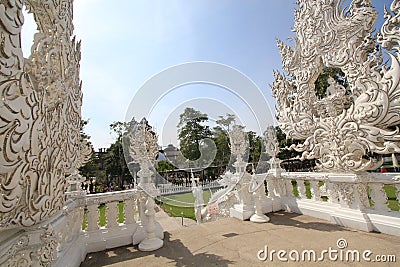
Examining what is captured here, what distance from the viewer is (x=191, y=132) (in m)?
3.64

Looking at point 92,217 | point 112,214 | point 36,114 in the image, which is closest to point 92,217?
point 92,217

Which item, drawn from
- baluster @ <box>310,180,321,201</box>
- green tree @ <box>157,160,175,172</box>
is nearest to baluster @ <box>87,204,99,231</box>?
green tree @ <box>157,160,175,172</box>

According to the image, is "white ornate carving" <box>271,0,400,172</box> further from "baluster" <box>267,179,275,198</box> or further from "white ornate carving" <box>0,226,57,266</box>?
"white ornate carving" <box>0,226,57,266</box>

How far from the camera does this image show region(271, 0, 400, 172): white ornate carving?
2836mm

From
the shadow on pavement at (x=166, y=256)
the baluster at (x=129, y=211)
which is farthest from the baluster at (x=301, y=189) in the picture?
the baluster at (x=129, y=211)

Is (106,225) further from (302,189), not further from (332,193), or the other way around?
(332,193)

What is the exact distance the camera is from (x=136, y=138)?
10.6 feet

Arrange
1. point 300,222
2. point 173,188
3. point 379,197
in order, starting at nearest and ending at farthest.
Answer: point 379,197 → point 173,188 → point 300,222

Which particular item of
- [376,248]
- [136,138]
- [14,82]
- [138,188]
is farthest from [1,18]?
[376,248]

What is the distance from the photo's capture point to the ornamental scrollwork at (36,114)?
3.50 feet

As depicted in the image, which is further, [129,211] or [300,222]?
[300,222]

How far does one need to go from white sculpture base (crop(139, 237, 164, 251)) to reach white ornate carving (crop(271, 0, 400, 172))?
3.28 metres

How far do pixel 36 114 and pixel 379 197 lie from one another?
4519mm

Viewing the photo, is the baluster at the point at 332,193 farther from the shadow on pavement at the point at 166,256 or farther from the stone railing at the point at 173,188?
the shadow on pavement at the point at 166,256
